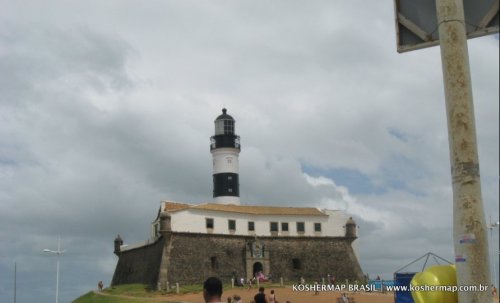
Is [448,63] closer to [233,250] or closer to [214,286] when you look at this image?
[214,286]

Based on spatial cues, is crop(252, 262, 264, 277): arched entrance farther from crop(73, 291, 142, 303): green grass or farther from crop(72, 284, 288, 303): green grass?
crop(73, 291, 142, 303): green grass

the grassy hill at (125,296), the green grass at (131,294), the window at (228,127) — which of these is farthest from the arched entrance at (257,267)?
the window at (228,127)

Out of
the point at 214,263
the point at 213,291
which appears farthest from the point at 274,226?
the point at 213,291

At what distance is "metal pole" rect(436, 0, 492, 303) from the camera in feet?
22.3

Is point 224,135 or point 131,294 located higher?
point 224,135

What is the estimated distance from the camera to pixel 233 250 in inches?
1810

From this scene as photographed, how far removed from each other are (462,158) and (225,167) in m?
44.0

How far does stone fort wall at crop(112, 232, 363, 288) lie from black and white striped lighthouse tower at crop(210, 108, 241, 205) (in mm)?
5574

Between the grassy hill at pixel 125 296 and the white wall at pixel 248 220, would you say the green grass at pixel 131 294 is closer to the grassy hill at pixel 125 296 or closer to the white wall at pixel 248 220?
the grassy hill at pixel 125 296

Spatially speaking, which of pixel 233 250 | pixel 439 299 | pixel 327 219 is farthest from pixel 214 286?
pixel 327 219

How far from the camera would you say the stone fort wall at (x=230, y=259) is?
43.0m

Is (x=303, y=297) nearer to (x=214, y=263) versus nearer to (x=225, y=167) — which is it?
(x=214, y=263)

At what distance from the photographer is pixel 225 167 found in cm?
5072

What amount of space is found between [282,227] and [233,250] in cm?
480
